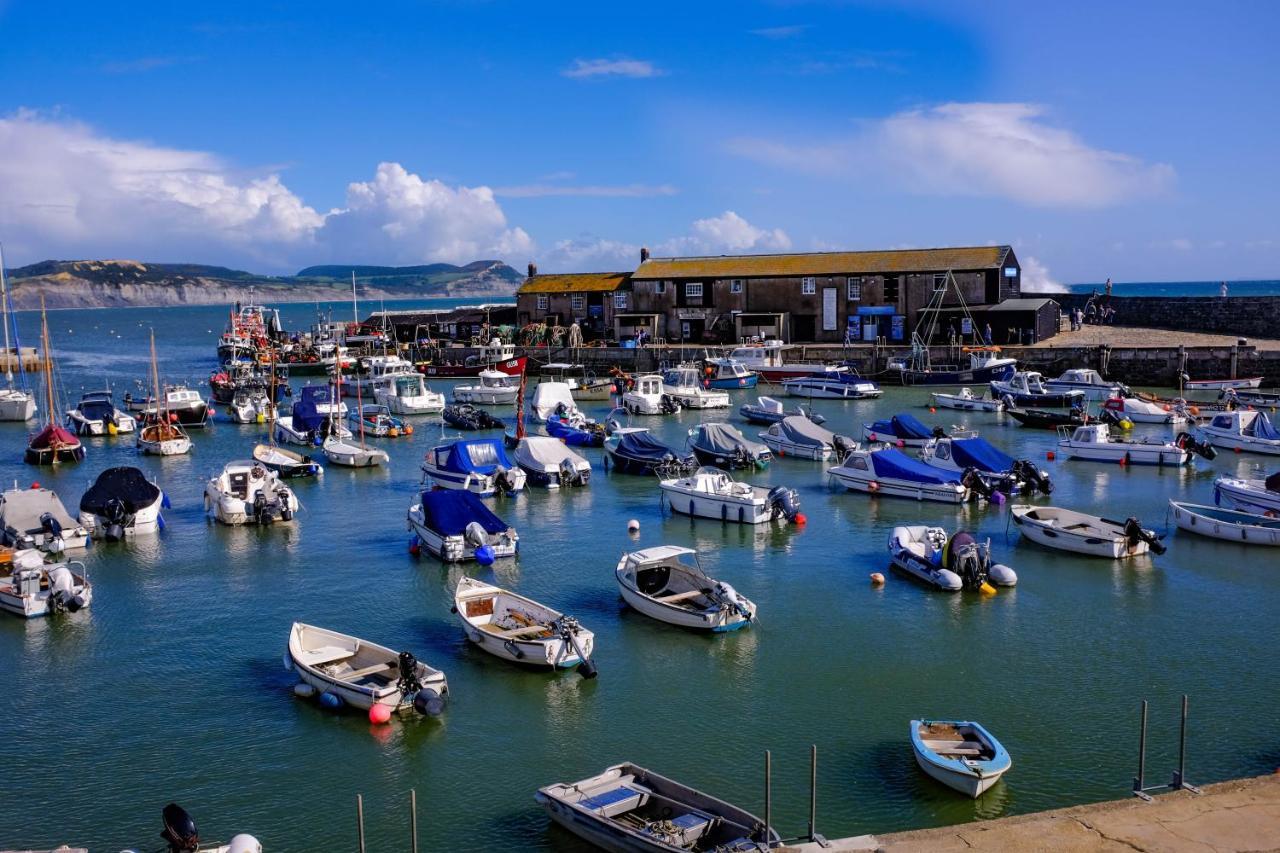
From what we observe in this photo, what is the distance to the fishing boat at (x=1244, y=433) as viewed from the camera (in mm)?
48469

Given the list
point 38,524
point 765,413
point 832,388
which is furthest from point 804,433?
point 38,524

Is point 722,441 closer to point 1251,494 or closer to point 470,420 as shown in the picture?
point 470,420

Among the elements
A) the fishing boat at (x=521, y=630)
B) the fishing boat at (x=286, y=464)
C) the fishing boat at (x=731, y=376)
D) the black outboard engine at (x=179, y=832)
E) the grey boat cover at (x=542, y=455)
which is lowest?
the black outboard engine at (x=179, y=832)

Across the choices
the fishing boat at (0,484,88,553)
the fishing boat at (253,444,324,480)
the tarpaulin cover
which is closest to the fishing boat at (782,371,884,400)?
the fishing boat at (253,444,324,480)

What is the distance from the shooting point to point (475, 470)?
41.1 metres

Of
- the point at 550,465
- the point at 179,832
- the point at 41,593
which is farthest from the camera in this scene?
the point at 550,465

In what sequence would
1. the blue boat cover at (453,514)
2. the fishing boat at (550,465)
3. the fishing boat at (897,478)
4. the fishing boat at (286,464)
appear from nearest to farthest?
the blue boat cover at (453,514), the fishing boat at (897,478), the fishing boat at (550,465), the fishing boat at (286,464)

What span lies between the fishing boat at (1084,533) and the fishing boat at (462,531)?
51.3 feet

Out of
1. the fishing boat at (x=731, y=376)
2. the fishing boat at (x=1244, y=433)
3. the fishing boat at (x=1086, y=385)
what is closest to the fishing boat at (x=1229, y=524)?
the fishing boat at (x=1244, y=433)

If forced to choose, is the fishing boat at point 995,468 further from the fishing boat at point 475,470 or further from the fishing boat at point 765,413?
the fishing boat at point 765,413

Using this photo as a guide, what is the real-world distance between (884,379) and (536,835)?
64449 mm

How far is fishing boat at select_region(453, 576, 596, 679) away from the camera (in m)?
23.1

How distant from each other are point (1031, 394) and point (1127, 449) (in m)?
18.2

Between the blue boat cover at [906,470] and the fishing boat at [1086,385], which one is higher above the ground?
the fishing boat at [1086,385]
